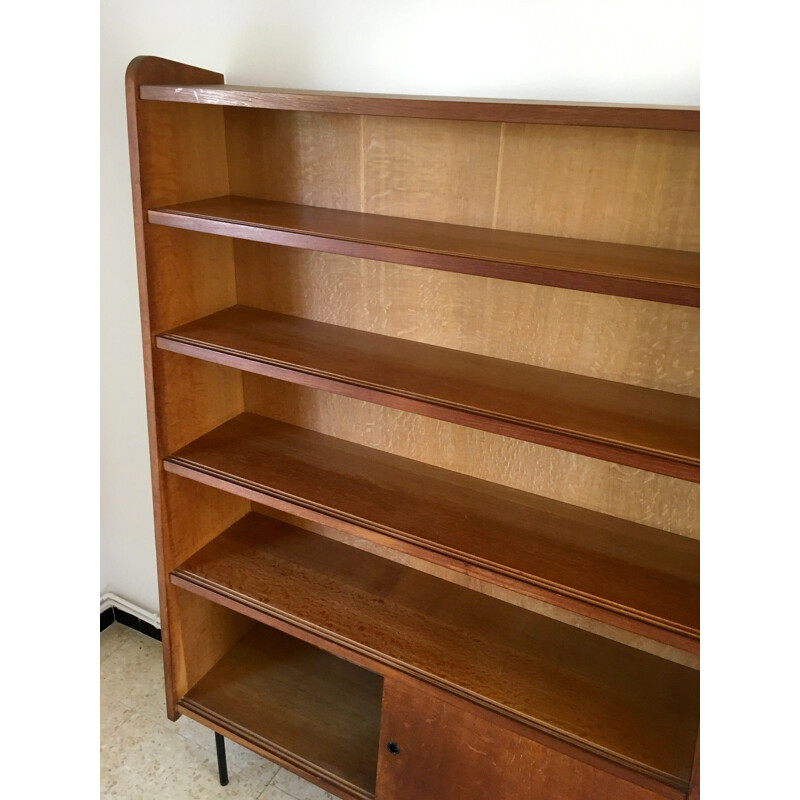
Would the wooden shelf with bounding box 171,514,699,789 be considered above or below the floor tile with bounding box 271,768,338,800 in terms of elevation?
above

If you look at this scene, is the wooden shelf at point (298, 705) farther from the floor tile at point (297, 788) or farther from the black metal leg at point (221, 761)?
the floor tile at point (297, 788)

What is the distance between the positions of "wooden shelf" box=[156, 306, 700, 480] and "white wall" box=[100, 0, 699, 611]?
1.75ft

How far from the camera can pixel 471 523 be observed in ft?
4.77

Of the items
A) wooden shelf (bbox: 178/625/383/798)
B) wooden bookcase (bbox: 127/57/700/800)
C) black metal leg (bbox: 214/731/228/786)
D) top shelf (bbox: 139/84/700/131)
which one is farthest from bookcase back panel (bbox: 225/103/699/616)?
black metal leg (bbox: 214/731/228/786)

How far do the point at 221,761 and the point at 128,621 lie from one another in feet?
2.63

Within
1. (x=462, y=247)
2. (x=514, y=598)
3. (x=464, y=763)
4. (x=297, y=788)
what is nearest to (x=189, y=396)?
(x=462, y=247)

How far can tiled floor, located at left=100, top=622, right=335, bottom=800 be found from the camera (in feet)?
6.37

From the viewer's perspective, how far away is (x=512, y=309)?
1431 mm

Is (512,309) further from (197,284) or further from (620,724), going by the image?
(620,724)

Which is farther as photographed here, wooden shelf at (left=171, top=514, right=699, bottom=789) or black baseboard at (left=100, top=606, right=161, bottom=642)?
black baseboard at (left=100, top=606, right=161, bottom=642)

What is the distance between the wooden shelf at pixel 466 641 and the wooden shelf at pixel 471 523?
26 centimetres

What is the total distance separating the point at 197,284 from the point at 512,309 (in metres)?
0.76

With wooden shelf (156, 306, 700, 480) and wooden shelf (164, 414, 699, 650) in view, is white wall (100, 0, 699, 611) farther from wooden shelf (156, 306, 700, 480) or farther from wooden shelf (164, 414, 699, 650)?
wooden shelf (164, 414, 699, 650)
